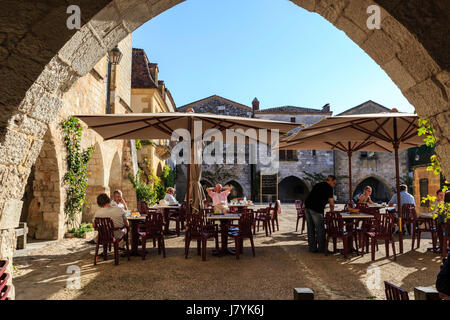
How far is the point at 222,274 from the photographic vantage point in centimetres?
419

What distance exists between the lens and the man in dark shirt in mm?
5484

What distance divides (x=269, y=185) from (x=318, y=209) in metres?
18.8

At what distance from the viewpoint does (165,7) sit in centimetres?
236

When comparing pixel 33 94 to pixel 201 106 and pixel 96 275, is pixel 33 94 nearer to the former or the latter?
pixel 96 275

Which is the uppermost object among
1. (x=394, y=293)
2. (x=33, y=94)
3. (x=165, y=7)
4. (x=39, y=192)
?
(x=165, y=7)

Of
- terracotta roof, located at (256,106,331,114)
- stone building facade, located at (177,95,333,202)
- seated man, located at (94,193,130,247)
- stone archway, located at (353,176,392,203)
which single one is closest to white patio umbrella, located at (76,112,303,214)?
seated man, located at (94,193,130,247)

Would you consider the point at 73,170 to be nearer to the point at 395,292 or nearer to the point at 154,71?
the point at 395,292

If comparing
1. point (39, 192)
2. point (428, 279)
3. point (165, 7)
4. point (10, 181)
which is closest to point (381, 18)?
point (165, 7)

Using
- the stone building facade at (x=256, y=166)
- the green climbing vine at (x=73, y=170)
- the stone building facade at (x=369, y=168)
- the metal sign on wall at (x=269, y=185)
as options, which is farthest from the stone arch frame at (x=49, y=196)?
the stone building facade at (x=369, y=168)

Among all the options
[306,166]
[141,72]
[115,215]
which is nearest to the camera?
[115,215]

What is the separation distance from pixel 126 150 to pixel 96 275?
7733 mm

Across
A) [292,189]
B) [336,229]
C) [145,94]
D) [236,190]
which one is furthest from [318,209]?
[292,189]

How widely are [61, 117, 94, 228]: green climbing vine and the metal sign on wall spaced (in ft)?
57.0
